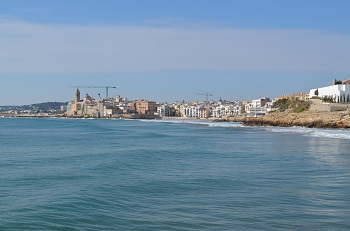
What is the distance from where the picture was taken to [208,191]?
11344 mm

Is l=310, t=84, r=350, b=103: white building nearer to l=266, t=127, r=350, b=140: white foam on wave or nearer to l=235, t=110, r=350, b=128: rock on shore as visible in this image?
l=235, t=110, r=350, b=128: rock on shore

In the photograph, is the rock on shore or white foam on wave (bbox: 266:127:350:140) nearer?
white foam on wave (bbox: 266:127:350:140)

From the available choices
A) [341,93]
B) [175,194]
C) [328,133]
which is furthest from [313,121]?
[175,194]

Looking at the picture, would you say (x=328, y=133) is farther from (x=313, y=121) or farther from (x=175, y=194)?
(x=175, y=194)

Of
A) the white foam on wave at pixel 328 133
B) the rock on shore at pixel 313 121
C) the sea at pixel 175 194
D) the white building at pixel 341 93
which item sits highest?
the white building at pixel 341 93

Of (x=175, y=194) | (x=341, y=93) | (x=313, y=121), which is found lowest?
(x=175, y=194)

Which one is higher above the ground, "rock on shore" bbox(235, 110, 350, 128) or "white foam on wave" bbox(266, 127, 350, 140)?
"rock on shore" bbox(235, 110, 350, 128)

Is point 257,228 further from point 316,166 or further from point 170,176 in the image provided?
point 316,166

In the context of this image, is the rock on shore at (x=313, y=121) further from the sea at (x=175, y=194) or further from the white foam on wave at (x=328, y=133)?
the sea at (x=175, y=194)

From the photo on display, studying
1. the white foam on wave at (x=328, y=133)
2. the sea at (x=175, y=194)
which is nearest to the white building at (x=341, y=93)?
the white foam on wave at (x=328, y=133)

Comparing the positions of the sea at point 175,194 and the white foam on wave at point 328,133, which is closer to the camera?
the sea at point 175,194

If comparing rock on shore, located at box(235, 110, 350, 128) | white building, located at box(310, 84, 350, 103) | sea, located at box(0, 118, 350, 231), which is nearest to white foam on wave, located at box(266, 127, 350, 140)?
rock on shore, located at box(235, 110, 350, 128)

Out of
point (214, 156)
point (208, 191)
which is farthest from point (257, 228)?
point (214, 156)

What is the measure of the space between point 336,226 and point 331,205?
1.68 m
